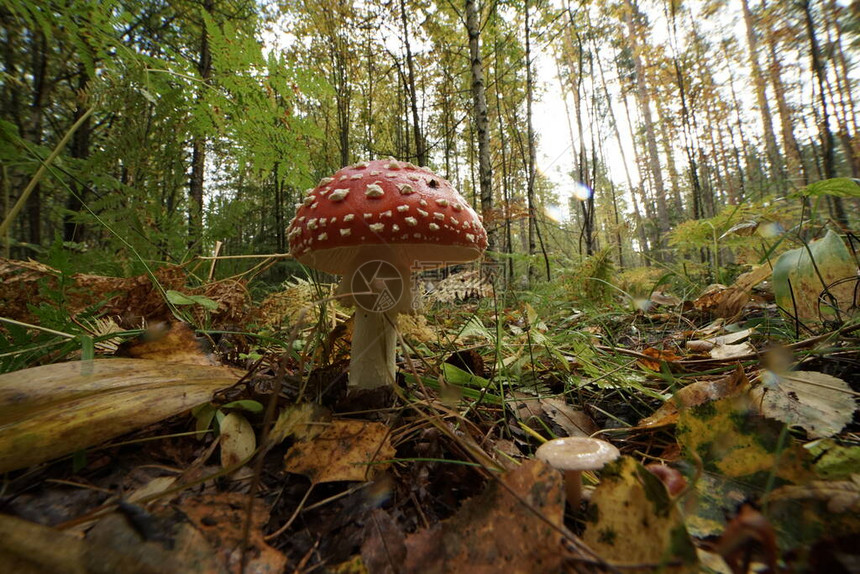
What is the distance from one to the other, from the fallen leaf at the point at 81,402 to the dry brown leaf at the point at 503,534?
0.89 metres

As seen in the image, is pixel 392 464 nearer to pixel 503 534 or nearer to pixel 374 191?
pixel 503 534

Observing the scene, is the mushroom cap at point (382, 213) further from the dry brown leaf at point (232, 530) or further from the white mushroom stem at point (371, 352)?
the dry brown leaf at point (232, 530)

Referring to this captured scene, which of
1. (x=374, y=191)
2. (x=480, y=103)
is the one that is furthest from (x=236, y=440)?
(x=480, y=103)

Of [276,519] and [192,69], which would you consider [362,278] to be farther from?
[192,69]

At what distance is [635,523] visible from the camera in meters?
0.74

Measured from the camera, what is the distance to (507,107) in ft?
35.4

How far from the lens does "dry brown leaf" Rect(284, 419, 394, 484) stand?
109cm

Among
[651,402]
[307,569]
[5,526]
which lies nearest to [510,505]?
[307,569]

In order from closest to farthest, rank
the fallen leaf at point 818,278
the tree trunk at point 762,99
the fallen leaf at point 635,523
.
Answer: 1. the fallen leaf at point 635,523
2. the fallen leaf at point 818,278
3. the tree trunk at point 762,99

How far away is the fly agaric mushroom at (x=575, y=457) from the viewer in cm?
87

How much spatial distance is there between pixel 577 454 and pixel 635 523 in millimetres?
184

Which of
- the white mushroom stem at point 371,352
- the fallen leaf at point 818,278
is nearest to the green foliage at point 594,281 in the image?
the fallen leaf at point 818,278

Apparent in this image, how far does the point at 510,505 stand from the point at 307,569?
1.58ft

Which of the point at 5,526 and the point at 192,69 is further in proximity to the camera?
the point at 192,69
